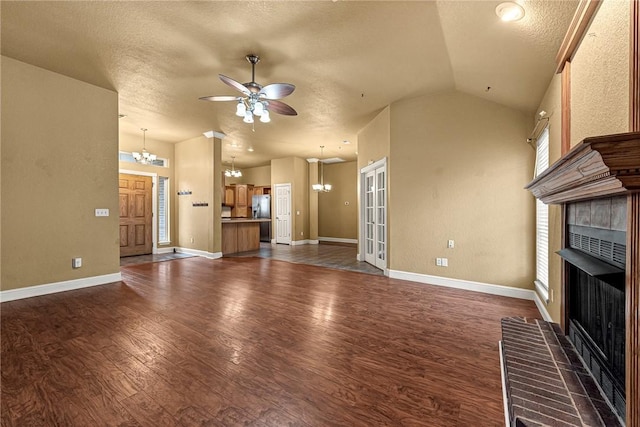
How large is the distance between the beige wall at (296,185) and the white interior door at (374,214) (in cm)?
359

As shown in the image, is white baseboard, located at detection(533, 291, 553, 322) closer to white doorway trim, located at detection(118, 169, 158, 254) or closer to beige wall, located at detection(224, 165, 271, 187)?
white doorway trim, located at detection(118, 169, 158, 254)

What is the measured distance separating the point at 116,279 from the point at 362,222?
15.8 ft

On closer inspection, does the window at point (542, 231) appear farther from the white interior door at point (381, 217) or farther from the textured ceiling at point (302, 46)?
the white interior door at point (381, 217)

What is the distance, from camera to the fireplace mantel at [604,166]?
0.93 metres

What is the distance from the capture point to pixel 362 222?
20.8 ft

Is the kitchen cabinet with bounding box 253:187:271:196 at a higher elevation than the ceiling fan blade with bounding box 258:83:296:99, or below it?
below

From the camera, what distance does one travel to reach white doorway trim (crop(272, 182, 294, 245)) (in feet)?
31.2

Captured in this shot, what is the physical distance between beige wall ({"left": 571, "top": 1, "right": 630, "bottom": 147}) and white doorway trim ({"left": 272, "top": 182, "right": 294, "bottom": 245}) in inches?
318

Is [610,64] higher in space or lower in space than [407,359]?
higher

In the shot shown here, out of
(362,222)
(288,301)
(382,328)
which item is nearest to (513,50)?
(382,328)

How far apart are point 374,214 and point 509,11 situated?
3.96 metres

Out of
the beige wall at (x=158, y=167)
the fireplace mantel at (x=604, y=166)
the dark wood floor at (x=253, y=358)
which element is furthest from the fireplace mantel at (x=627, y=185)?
the beige wall at (x=158, y=167)

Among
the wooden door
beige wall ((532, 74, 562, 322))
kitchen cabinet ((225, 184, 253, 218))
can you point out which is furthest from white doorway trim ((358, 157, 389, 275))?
kitchen cabinet ((225, 184, 253, 218))

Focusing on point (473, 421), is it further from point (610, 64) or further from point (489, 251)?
point (489, 251)
